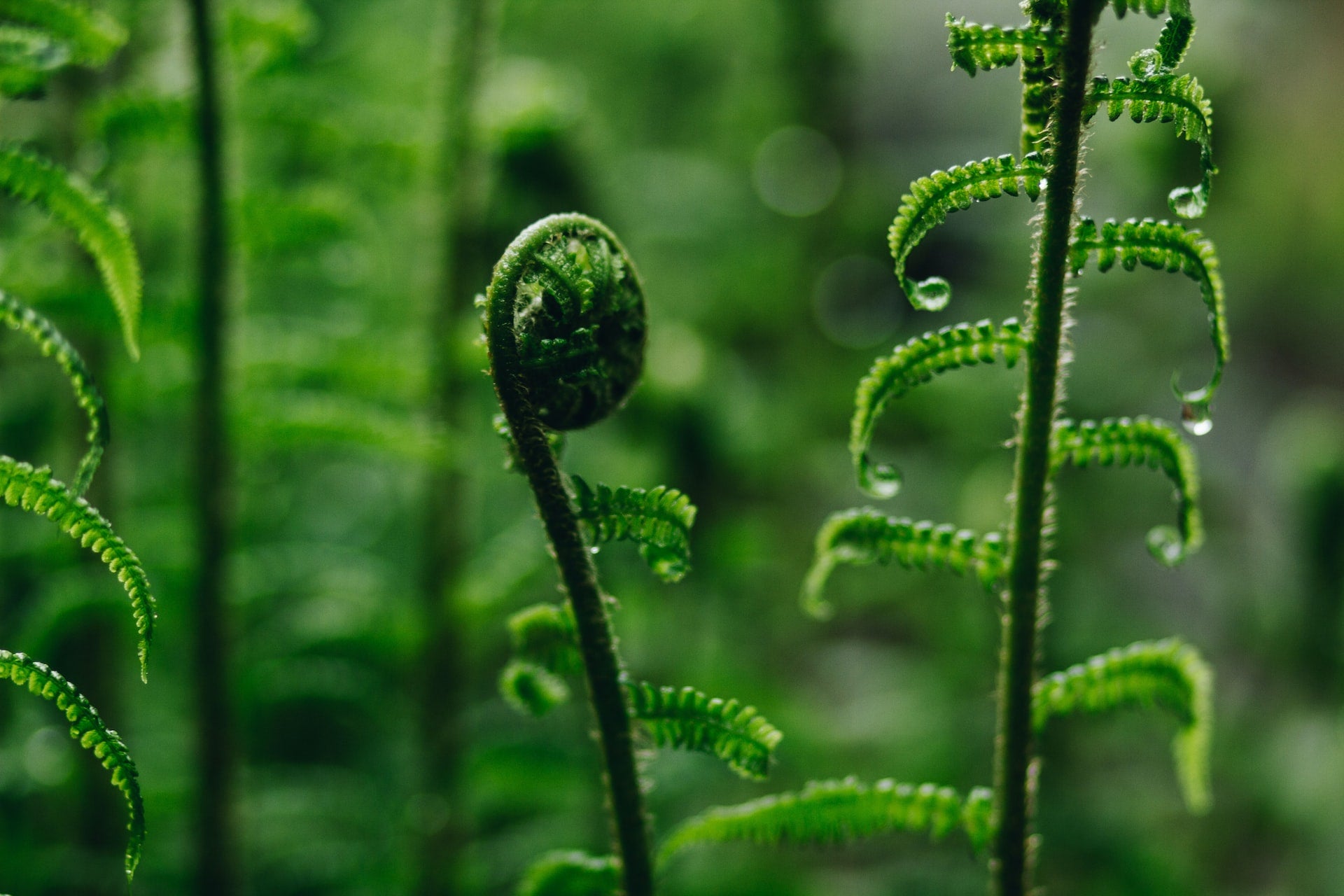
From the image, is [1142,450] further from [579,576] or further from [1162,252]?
[579,576]

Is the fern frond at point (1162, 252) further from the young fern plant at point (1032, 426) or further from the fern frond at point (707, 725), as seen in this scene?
the fern frond at point (707, 725)

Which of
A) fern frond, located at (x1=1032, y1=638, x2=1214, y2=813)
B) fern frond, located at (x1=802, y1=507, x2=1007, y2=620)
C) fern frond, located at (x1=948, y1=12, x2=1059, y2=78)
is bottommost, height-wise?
fern frond, located at (x1=1032, y1=638, x2=1214, y2=813)

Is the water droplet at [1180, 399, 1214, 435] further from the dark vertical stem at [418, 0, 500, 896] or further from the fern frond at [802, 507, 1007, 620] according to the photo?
the dark vertical stem at [418, 0, 500, 896]

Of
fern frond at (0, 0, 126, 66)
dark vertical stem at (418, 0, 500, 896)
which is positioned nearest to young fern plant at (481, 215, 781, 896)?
fern frond at (0, 0, 126, 66)

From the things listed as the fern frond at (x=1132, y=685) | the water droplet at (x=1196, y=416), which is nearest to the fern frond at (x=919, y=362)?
the water droplet at (x=1196, y=416)

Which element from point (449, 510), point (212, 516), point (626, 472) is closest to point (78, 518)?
point (212, 516)
